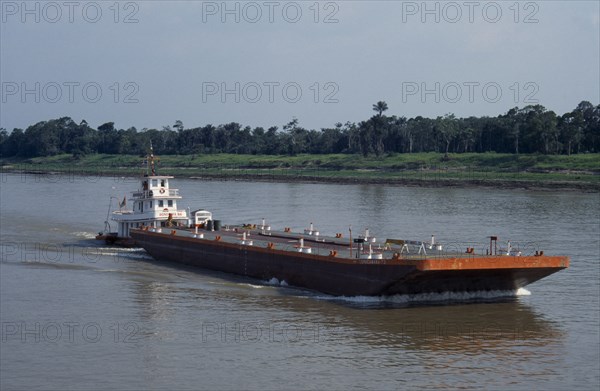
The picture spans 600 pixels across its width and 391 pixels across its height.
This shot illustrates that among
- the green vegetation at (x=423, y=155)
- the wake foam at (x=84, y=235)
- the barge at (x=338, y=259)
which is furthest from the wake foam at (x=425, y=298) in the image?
the green vegetation at (x=423, y=155)

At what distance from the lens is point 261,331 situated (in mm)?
29109

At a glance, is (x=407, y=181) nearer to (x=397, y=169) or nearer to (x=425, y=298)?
(x=397, y=169)

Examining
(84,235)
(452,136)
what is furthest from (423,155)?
(84,235)

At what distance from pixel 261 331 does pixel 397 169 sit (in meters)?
110

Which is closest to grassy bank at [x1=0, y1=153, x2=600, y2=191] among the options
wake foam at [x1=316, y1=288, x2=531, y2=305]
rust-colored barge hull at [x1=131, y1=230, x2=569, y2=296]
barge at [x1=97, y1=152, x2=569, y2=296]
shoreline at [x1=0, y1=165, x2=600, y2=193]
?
shoreline at [x1=0, y1=165, x2=600, y2=193]

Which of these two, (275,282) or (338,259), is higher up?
(338,259)

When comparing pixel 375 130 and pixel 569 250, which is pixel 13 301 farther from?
pixel 375 130

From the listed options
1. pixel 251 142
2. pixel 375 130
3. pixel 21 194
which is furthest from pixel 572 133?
pixel 251 142

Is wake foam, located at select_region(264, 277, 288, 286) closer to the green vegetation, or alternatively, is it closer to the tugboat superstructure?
the tugboat superstructure

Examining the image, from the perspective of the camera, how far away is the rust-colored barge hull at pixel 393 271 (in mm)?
31453

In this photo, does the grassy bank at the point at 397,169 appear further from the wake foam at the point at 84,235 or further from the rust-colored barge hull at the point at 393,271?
the rust-colored barge hull at the point at 393,271

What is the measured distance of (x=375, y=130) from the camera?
156 m

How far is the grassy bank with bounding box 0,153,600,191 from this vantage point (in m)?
112

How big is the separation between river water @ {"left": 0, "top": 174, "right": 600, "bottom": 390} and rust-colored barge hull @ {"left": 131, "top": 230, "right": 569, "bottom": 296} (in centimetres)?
61
